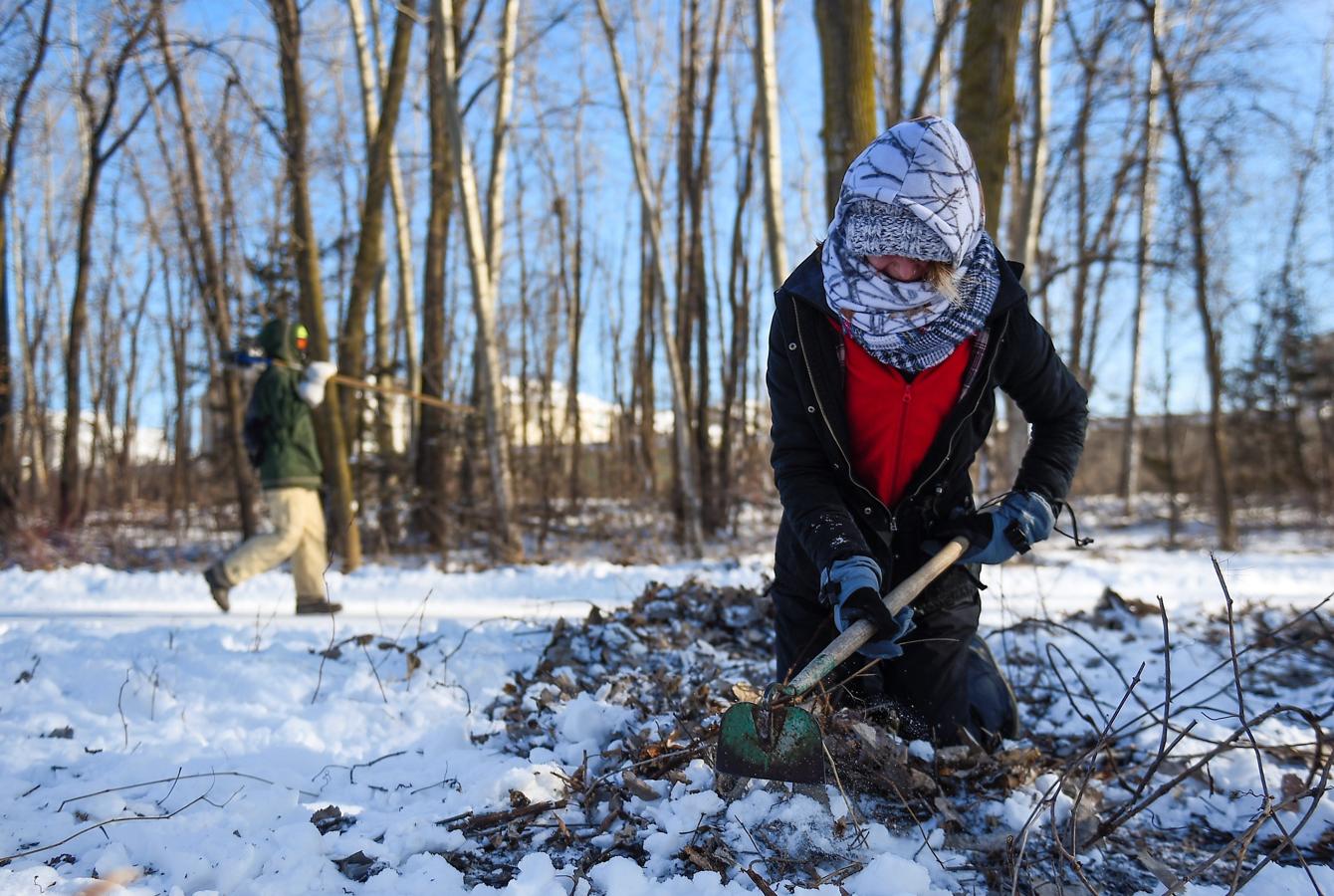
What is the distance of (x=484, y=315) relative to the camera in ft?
29.9

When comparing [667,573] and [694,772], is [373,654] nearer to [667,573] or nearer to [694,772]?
[694,772]

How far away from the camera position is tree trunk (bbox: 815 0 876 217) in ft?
16.6

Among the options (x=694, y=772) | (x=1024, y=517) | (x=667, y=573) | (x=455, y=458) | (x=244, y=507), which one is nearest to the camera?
(x=694, y=772)

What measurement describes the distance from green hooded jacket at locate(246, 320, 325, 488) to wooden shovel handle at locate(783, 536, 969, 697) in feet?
16.5

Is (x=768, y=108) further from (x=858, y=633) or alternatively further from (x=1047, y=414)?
(x=858, y=633)

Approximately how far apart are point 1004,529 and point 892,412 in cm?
54

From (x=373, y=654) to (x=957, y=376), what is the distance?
287cm

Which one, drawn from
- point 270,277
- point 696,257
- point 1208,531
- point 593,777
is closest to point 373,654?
point 593,777

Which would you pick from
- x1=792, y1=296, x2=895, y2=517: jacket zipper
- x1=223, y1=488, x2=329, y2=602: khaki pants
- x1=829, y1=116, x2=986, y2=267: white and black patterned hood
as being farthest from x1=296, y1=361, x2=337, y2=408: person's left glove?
x1=829, y1=116, x2=986, y2=267: white and black patterned hood

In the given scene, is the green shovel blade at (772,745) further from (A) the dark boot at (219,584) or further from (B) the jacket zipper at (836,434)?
(A) the dark boot at (219,584)

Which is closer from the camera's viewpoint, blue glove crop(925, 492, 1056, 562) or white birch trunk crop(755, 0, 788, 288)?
blue glove crop(925, 492, 1056, 562)

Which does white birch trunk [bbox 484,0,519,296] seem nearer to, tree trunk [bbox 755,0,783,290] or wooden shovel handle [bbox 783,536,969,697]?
tree trunk [bbox 755,0,783,290]

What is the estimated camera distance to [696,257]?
1252 centimetres

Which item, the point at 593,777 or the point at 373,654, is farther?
the point at 373,654
